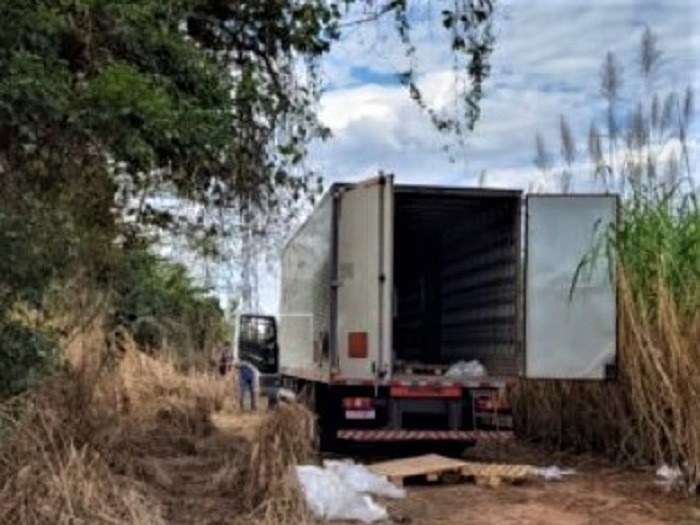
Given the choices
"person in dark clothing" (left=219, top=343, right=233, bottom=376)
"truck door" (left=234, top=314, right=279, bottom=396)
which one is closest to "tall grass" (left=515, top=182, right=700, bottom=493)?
"truck door" (left=234, top=314, right=279, bottom=396)

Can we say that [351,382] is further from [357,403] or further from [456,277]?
[456,277]

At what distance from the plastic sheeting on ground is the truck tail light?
214 centimetres

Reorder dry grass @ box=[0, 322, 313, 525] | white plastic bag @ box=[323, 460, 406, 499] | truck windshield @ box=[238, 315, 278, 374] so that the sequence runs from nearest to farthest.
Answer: dry grass @ box=[0, 322, 313, 525] → white plastic bag @ box=[323, 460, 406, 499] → truck windshield @ box=[238, 315, 278, 374]

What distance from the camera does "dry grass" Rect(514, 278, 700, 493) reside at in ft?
31.6

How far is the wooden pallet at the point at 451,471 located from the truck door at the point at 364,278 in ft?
3.92

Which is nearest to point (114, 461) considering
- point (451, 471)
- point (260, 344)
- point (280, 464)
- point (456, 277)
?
point (280, 464)

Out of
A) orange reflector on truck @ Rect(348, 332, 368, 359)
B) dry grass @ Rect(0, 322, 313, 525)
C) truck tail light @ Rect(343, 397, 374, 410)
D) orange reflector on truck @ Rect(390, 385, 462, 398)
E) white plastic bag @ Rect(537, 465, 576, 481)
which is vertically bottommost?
white plastic bag @ Rect(537, 465, 576, 481)

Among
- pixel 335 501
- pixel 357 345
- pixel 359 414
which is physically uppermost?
pixel 357 345

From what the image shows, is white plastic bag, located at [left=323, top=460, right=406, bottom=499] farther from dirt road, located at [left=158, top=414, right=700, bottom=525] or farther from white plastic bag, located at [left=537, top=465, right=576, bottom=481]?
white plastic bag, located at [left=537, top=465, right=576, bottom=481]

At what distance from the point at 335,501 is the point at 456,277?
21.4ft

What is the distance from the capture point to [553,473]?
10.9 metres

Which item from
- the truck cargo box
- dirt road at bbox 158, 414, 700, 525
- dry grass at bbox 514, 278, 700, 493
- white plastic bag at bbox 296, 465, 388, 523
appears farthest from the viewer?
the truck cargo box

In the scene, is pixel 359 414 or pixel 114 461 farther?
pixel 359 414

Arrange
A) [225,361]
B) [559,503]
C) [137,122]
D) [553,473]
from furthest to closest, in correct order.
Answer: [225,361], [553,473], [559,503], [137,122]
